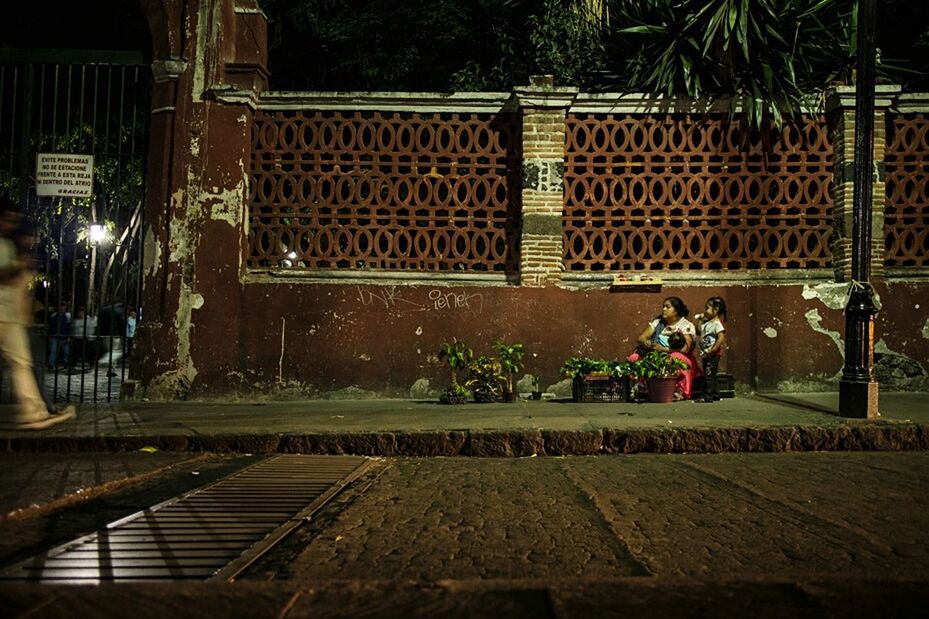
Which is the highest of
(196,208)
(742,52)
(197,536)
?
(742,52)

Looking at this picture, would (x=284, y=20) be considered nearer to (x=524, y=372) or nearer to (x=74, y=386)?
(x=74, y=386)

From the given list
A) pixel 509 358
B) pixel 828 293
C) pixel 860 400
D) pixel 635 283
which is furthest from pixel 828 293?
pixel 509 358

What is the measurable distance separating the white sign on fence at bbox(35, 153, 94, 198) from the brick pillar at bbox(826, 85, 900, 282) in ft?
30.4

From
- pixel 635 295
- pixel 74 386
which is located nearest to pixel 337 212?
pixel 635 295

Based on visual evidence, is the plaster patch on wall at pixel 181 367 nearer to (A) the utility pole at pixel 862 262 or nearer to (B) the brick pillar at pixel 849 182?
(A) the utility pole at pixel 862 262

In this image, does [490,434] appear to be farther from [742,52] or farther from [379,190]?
[742,52]

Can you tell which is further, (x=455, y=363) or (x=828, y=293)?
(x=828, y=293)

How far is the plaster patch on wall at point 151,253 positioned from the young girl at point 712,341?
683cm

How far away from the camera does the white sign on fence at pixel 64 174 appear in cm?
962

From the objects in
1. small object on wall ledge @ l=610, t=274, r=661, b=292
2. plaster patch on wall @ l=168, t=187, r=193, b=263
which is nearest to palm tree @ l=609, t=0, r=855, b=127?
small object on wall ledge @ l=610, t=274, r=661, b=292

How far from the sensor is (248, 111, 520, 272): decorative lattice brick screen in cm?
1050

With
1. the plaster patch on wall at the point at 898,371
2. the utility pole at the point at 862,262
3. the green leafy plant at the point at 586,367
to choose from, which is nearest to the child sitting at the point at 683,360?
the green leafy plant at the point at 586,367

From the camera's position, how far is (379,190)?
1052cm

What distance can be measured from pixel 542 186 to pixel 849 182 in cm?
387
